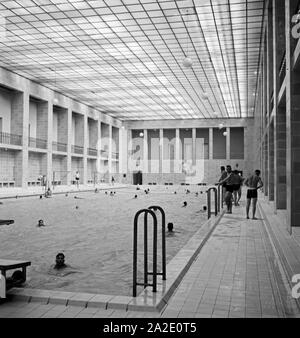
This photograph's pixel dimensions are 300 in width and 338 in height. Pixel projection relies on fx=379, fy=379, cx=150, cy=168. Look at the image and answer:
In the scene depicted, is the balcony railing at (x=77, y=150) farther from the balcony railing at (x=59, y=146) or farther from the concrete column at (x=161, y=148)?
the concrete column at (x=161, y=148)

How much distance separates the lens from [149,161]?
49.5 meters

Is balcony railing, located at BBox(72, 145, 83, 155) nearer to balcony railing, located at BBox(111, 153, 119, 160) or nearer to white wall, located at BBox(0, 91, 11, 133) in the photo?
balcony railing, located at BBox(111, 153, 119, 160)

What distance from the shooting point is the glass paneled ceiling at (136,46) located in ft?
51.8

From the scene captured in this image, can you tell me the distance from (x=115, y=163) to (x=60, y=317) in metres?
44.5

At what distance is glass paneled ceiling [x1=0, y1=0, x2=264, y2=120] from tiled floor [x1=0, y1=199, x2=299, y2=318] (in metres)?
11.7

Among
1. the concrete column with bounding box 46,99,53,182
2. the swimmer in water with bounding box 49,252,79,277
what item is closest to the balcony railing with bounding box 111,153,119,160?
the concrete column with bounding box 46,99,53,182

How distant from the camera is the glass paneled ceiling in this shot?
15.8 m

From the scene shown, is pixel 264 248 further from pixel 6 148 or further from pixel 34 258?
pixel 6 148

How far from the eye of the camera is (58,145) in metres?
34.7

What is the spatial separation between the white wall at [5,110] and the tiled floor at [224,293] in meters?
24.1

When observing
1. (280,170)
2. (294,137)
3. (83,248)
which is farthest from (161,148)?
(83,248)

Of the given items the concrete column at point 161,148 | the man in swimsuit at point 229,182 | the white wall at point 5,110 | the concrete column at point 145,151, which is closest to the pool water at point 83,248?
the man in swimsuit at point 229,182

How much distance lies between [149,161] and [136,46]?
29596mm

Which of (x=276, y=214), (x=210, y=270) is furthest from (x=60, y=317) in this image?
(x=276, y=214)
